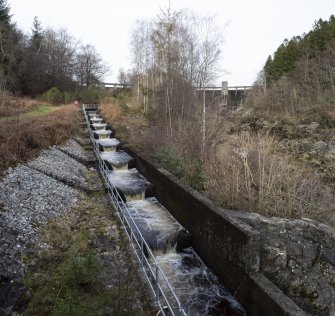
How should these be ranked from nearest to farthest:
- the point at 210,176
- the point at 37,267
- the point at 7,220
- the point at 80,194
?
1. the point at 37,267
2. the point at 7,220
3. the point at 210,176
4. the point at 80,194

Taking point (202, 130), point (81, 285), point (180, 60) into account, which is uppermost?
point (180, 60)

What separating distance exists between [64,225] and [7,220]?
1387 millimetres

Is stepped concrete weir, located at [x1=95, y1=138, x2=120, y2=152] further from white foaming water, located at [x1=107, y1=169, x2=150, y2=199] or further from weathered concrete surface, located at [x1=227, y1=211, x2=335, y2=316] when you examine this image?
weathered concrete surface, located at [x1=227, y1=211, x2=335, y2=316]

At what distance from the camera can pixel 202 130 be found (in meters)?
12.5

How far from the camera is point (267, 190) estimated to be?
7.71 m

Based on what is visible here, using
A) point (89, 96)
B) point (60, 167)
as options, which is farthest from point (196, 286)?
point (89, 96)

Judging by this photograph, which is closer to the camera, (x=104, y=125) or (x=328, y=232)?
(x=328, y=232)

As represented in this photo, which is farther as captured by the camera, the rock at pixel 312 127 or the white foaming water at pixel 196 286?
the rock at pixel 312 127

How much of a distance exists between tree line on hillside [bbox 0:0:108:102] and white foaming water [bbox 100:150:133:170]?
13693mm

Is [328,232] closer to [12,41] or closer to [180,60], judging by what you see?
[180,60]

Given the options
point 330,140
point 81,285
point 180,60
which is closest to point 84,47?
point 180,60

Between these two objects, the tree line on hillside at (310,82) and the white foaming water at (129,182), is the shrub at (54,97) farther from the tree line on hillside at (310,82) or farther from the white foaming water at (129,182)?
the white foaming water at (129,182)

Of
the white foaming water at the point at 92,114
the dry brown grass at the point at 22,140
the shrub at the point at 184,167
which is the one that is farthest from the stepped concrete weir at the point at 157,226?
the white foaming water at the point at 92,114

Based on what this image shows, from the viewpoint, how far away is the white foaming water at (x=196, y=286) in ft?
18.7
